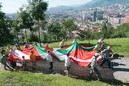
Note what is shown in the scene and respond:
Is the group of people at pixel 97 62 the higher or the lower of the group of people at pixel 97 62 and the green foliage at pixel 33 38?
the higher

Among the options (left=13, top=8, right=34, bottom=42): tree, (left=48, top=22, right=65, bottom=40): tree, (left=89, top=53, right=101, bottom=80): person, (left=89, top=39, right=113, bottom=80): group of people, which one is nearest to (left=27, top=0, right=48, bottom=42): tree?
(left=13, top=8, right=34, bottom=42): tree

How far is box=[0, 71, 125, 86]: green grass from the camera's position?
22703mm

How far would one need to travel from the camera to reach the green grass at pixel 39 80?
2270 centimetres

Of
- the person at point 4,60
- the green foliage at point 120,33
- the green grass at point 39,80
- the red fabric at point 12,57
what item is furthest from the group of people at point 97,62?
the green foliage at point 120,33

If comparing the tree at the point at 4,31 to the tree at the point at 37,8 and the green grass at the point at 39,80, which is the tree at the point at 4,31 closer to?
the tree at the point at 37,8

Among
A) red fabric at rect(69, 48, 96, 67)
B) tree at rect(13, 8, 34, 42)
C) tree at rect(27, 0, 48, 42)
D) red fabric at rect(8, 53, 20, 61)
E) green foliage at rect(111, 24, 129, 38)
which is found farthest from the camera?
green foliage at rect(111, 24, 129, 38)

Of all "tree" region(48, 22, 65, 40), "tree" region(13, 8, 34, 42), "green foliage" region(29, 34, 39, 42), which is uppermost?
"tree" region(13, 8, 34, 42)

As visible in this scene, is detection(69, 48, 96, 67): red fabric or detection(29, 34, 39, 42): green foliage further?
detection(29, 34, 39, 42): green foliage

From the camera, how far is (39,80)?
23484 millimetres

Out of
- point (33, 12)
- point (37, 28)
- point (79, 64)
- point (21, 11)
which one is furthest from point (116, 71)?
point (37, 28)

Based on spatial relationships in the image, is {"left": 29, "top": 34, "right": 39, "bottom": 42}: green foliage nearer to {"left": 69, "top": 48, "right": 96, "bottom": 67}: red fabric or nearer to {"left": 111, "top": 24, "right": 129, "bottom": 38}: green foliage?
{"left": 111, "top": 24, "right": 129, "bottom": 38}: green foliage

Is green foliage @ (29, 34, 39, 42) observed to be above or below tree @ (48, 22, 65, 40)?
above

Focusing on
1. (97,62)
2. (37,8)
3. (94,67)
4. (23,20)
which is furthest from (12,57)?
(23,20)

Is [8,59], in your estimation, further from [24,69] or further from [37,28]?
[37,28]
